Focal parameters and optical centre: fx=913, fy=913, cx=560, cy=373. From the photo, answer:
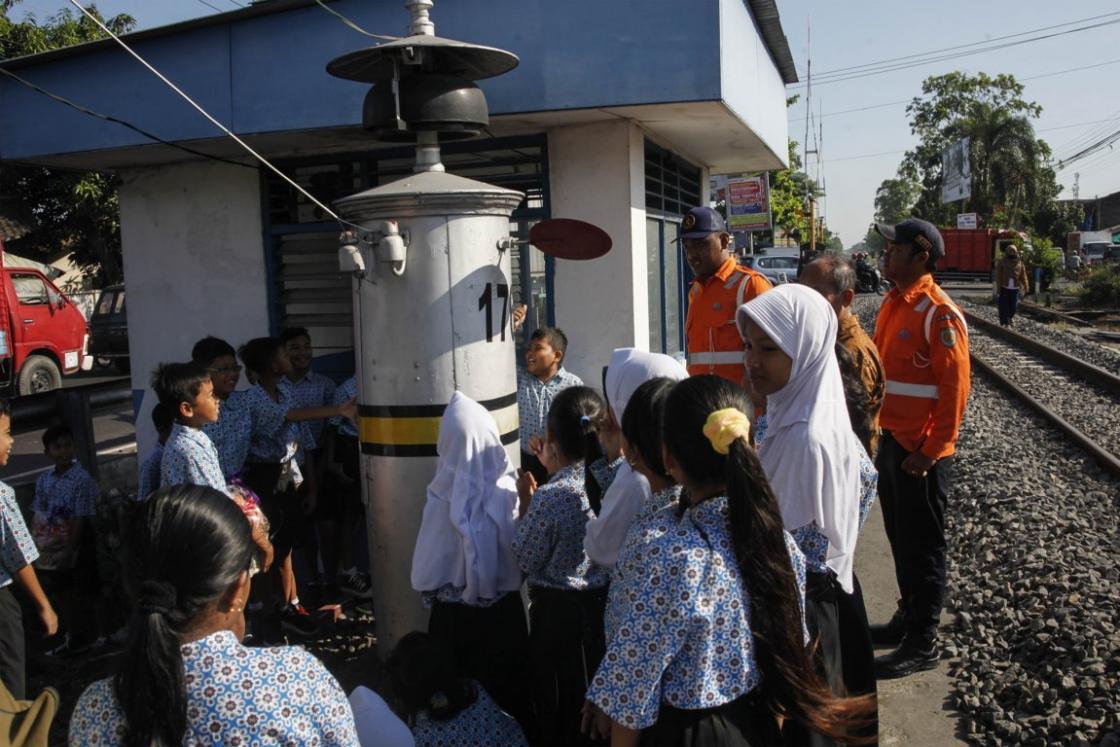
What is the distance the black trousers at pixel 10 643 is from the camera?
3428 mm

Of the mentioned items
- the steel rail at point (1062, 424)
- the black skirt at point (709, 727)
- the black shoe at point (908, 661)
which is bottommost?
the black shoe at point (908, 661)

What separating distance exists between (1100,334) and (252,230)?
729 inches

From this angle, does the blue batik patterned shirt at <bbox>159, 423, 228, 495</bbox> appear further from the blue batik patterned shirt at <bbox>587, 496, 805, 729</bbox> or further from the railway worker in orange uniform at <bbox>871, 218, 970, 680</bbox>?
the railway worker in orange uniform at <bbox>871, 218, 970, 680</bbox>

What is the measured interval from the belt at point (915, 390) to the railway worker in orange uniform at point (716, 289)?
864 millimetres

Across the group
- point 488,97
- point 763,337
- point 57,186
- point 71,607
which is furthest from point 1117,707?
point 57,186

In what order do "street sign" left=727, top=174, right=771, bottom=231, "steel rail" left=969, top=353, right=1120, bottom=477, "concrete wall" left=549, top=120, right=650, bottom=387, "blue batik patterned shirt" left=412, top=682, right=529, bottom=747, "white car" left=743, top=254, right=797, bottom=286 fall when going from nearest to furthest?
"blue batik patterned shirt" left=412, top=682, right=529, bottom=747 → "concrete wall" left=549, top=120, right=650, bottom=387 → "steel rail" left=969, top=353, right=1120, bottom=477 → "street sign" left=727, top=174, right=771, bottom=231 → "white car" left=743, top=254, right=797, bottom=286

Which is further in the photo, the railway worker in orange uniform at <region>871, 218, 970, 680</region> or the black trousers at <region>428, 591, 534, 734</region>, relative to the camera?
the railway worker in orange uniform at <region>871, 218, 970, 680</region>

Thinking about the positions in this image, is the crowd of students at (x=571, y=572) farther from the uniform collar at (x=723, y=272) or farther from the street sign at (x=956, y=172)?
the street sign at (x=956, y=172)

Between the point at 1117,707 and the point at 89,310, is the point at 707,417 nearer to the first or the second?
the point at 1117,707

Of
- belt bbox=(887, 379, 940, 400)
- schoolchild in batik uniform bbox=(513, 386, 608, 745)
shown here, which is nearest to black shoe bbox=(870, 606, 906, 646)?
belt bbox=(887, 379, 940, 400)

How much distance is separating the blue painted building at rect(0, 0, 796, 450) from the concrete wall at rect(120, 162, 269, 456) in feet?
0.05

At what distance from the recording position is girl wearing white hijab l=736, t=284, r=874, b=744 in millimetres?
2635

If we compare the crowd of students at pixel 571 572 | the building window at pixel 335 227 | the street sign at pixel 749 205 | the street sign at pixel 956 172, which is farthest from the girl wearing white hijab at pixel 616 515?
the street sign at pixel 956 172

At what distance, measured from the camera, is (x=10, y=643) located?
3.45 m
